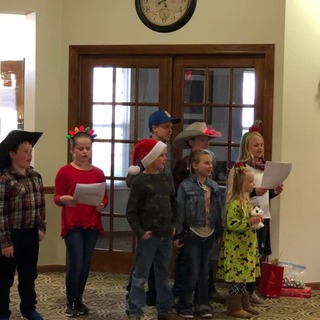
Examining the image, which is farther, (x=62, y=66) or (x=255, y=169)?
(x=62, y=66)

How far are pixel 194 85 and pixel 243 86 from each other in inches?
15.9

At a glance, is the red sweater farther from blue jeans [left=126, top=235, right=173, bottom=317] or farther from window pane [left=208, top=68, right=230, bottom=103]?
window pane [left=208, top=68, right=230, bottom=103]

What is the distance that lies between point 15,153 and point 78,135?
1.79 ft

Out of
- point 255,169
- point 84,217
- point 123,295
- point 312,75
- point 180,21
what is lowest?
point 123,295

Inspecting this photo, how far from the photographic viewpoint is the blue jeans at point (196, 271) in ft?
13.3

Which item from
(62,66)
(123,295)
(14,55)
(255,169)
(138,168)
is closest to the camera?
(138,168)

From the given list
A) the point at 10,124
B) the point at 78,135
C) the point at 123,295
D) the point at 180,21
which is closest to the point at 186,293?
the point at 123,295

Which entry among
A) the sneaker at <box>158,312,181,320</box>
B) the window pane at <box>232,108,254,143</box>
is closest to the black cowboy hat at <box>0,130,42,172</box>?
the sneaker at <box>158,312,181,320</box>

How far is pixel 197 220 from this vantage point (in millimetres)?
4027

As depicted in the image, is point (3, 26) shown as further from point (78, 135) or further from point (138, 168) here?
point (138, 168)

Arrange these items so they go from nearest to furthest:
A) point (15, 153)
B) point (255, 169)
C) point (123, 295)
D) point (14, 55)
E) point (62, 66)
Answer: point (15, 153)
point (255, 169)
point (123, 295)
point (62, 66)
point (14, 55)

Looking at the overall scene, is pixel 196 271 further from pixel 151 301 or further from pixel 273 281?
pixel 273 281

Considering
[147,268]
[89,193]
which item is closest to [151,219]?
[147,268]

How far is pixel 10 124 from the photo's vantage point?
19.4ft
